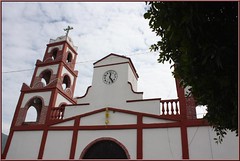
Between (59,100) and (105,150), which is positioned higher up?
(59,100)

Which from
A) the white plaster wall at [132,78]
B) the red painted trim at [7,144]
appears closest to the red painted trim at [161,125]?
the white plaster wall at [132,78]

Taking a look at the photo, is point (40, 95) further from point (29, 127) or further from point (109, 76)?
point (109, 76)

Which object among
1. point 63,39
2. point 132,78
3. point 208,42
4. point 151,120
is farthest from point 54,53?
point 208,42

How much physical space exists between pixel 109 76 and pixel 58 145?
475 cm

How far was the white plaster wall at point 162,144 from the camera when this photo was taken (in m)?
8.88

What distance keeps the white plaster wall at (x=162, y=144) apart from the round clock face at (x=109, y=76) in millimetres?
3958

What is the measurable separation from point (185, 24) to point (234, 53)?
2.64 feet

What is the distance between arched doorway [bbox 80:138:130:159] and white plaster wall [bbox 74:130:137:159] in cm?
18

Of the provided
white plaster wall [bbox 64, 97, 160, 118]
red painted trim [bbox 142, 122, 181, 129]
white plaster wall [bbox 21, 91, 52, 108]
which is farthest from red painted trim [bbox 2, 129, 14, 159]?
red painted trim [bbox 142, 122, 181, 129]

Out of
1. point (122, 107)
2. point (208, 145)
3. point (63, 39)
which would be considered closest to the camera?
point (208, 145)

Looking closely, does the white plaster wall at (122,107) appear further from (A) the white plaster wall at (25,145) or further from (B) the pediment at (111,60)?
(B) the pediment at (111,60)

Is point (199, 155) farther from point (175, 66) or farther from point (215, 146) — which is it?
point (175, 66)

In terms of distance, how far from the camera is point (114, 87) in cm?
1195

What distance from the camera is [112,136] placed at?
994 centimetres
